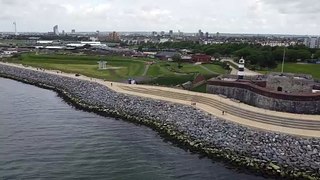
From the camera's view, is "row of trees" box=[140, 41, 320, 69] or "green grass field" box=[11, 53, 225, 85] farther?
"row of trees" box=[140, 41, 320, 69]

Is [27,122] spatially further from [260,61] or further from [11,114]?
[260,61]

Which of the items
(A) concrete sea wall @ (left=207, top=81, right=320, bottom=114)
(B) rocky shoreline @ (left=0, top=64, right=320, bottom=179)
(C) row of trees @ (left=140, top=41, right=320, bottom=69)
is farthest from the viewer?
(C) row of trees @ (left=140, top=41, right=320, bottom=69)

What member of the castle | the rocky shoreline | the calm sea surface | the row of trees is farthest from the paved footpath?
the row of trees

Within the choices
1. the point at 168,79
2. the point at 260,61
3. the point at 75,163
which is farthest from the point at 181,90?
the point at 260,61

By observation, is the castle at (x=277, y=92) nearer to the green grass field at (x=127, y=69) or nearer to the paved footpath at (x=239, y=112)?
the paved footpath at (x=239, y=112)

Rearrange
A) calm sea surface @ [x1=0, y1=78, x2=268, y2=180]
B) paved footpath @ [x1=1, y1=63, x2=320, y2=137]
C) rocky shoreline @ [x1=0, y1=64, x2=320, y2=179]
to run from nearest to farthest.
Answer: calm sea surface @ [x1=0, y1=78, x2=268, y2=180] < rocky shoreline @ [x1=0, y1=64, x2=320, y2=179] < paved footpath @ [x1=1, y1=63, x2=320, y2=137]

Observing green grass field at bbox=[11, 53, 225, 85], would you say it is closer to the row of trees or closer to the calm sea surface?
the row of trees
